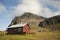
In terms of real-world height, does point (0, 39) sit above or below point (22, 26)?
below

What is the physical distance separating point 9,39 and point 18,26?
1084 inches

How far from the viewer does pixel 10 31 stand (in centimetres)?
7594

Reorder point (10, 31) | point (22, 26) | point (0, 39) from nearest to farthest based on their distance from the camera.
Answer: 1. point (0, 39)
2. point (22, 26)
3. point (10, 31)

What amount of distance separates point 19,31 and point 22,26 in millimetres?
2969

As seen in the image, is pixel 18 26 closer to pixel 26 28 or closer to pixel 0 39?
pixel 26 28

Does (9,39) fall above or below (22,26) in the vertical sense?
below

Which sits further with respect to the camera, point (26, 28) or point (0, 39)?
point (26, 28)

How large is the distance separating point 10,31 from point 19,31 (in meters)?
6.12

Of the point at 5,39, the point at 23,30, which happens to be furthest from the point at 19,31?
the point at 5,39

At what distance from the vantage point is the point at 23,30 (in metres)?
71.6

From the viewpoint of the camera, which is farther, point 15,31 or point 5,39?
point 15,31

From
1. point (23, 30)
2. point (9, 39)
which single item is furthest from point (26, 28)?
point (9, 39)

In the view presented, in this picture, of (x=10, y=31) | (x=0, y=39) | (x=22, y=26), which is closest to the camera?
(x=0, y=39)

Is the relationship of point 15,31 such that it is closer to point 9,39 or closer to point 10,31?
point 10,31
